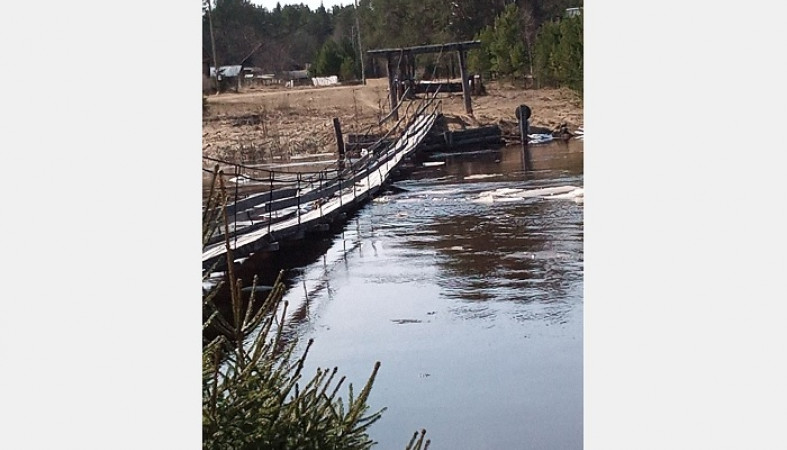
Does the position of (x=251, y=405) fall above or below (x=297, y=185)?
below

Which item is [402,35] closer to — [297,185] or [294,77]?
[294,77]

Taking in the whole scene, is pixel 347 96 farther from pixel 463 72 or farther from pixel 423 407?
pixel 423 407

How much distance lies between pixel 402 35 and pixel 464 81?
9.0 inches

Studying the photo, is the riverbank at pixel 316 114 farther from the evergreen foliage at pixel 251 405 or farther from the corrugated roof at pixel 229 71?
the evergreen foliage at pixel 251 405

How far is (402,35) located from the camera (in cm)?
269

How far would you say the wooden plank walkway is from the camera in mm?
3080

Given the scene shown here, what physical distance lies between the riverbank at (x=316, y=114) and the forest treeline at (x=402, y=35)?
0.22ft

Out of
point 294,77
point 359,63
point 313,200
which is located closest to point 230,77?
point 294,77

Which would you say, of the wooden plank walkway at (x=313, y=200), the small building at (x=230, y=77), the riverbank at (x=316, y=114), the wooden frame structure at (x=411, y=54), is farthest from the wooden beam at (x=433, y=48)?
the small building at (x=230, y=77)

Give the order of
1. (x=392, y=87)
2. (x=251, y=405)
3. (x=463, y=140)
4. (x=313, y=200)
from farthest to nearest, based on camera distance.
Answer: (x=313, y=200)
(x=463, y=140)
(x=392, y=87)
(x=251, y=405)

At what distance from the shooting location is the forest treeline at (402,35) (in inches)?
99.3
